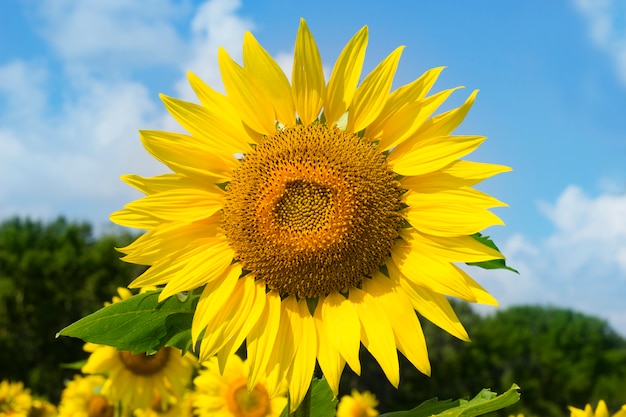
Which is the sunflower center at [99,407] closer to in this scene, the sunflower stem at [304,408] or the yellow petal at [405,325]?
the sunflower stem at [304,408]

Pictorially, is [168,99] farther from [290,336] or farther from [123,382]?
[123,382]

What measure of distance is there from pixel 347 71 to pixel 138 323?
133 centimetres

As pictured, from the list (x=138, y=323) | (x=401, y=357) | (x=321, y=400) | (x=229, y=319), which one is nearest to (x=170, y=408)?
(x=321, y=400)

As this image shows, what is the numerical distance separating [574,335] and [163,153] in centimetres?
6520

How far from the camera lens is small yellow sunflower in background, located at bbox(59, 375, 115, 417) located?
6.54m

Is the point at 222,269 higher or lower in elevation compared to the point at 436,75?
lower

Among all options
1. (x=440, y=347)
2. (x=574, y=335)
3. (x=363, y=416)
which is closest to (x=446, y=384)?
(x=440, y=347)

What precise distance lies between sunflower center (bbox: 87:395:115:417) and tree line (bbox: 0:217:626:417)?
2276cm

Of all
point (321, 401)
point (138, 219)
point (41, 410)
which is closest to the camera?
point (138, 219)

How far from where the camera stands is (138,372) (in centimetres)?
601

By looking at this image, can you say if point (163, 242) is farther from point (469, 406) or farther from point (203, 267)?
point (469, 406)

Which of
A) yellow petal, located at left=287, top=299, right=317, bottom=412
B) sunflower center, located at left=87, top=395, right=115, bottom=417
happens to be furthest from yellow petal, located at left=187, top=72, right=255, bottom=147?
sunflower center, located at left=87, top=395, right=115, bottom=417

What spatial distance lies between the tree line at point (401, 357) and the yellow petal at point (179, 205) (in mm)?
26944

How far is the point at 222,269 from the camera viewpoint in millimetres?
3008
